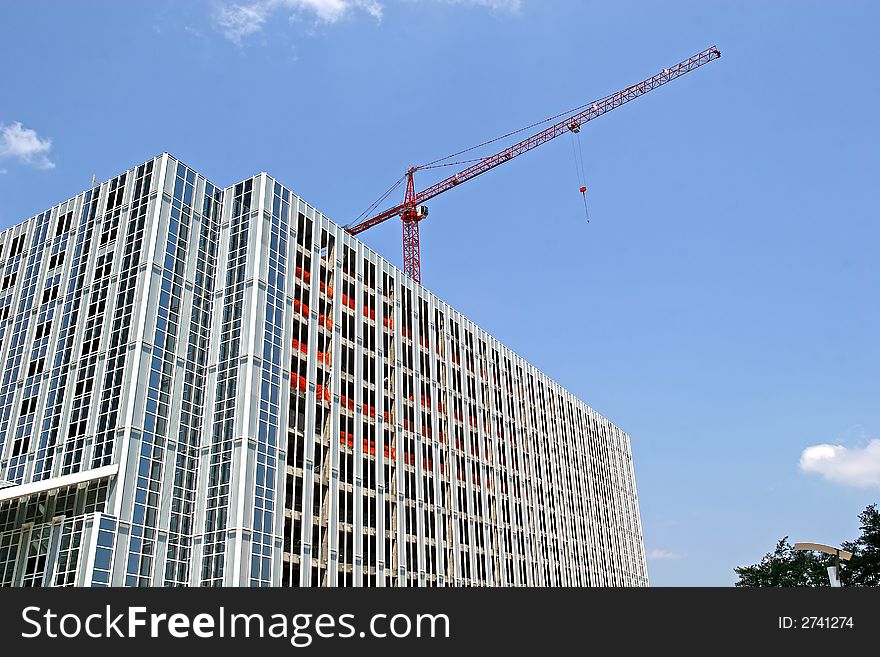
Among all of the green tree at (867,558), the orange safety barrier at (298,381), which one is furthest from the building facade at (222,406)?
the green tree at (867,558)

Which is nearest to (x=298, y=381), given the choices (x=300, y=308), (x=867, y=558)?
(x=300, y=308)

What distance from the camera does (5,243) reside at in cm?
8719

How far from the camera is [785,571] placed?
12888cm

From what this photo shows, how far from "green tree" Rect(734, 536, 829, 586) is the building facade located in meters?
51.8

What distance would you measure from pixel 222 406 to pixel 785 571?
96703 mm

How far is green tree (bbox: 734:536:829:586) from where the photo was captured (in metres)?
126

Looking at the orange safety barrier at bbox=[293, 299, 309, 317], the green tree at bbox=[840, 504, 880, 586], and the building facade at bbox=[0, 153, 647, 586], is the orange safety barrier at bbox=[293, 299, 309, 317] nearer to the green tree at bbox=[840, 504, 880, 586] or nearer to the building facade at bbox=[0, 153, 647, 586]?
the building facade at bbox=[0, 153, 647, 586]

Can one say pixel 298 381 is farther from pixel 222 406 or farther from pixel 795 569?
pixel 795 569

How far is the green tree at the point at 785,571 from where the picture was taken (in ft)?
415

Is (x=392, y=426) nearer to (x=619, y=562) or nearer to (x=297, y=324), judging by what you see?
(x=297, y=324)

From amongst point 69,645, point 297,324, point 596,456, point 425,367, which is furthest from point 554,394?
point 69,645

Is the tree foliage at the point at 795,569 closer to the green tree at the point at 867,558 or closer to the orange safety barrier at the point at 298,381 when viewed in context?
the green tree at the point at 867,558

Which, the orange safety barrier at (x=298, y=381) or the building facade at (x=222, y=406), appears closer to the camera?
the building facade at (x=222, y=406)

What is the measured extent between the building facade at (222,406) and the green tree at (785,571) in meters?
51.8
